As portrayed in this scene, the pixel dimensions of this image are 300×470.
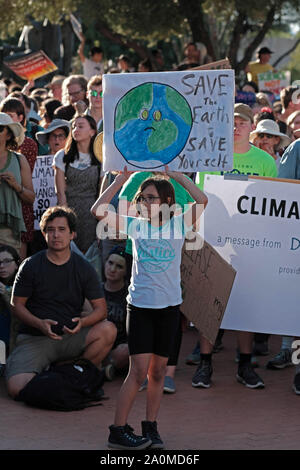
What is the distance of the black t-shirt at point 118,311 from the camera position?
8.38 m

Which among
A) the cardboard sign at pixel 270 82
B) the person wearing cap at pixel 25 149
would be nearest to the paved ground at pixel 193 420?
the person wearing cap at pixel 25 149

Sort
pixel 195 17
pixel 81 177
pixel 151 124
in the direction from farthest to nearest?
pixel 195 17 → pixel 81 177 → pixel 151 124

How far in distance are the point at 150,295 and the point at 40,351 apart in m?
1.65

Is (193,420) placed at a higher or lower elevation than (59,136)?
lower

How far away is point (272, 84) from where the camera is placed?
16.6 metres

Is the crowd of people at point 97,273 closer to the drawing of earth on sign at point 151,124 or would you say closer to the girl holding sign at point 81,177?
the girl holding sign at point 81,177

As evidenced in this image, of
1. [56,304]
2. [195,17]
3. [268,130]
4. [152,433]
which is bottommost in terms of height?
[152,433]

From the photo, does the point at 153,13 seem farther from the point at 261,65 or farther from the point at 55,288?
the point at 55,288

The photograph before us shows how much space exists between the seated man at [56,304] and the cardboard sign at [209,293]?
0.67 m

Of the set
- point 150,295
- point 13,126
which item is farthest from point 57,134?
point 150,295

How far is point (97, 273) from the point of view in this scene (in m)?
8.31

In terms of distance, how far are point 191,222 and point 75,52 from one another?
34.0 m

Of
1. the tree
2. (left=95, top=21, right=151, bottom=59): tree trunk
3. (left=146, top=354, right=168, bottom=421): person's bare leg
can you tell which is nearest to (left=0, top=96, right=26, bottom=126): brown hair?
(left=146, top=354, right=168, bottom=421): person's bare leg

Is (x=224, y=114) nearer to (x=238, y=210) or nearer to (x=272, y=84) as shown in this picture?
(x=238, y=210)
